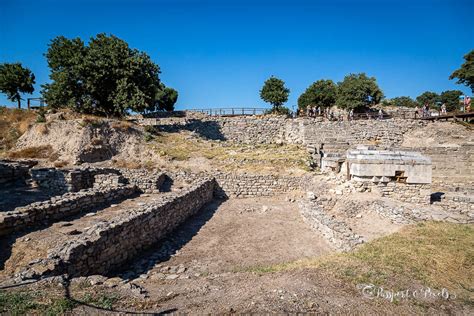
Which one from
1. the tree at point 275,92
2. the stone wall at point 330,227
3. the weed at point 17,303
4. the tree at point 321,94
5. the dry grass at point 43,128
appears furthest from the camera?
the tree at point 321,94

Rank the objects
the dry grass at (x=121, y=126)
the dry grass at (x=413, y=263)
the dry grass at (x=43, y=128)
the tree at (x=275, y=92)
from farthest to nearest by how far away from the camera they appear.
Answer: the tree at (x=275, y=92) → the dry grass at (x=121, y=126) → the dry grass at (x=43, y=128) → the dry grass at (x=413, y=263)

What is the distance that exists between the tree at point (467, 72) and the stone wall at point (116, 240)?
145 feet

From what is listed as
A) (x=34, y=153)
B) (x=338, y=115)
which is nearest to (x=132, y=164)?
(x=34, y=153)

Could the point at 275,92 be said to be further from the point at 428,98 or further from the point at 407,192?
the point at 428,98

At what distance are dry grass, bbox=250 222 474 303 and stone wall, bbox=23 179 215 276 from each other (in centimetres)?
431

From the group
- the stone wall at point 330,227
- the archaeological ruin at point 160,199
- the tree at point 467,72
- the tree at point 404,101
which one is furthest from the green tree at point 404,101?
the stone wall at point 330,227

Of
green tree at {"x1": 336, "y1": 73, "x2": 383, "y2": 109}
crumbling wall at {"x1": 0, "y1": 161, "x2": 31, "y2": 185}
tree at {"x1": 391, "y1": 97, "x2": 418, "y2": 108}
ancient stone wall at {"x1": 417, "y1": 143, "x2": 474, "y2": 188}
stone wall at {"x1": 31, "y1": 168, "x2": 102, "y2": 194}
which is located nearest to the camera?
stone wall at {"x1": 31, "y1": 168, "x2": 102, "y2": 194}

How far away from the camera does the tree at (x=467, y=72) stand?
38.3 metres

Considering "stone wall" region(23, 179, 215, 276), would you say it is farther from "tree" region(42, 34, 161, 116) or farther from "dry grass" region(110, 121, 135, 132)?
"tree" region(42, 34, 161, 116)

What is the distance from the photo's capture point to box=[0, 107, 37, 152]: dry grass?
2576 centimetres

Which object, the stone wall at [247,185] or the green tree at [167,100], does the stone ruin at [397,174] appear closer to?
the stone wall at [247,185]

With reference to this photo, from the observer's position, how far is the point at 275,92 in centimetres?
5234

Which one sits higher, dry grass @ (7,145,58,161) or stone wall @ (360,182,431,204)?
dry grass @ (7,145,58,161)

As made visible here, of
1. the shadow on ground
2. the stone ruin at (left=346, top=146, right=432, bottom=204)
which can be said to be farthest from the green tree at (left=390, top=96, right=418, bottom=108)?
the shadow on ground
